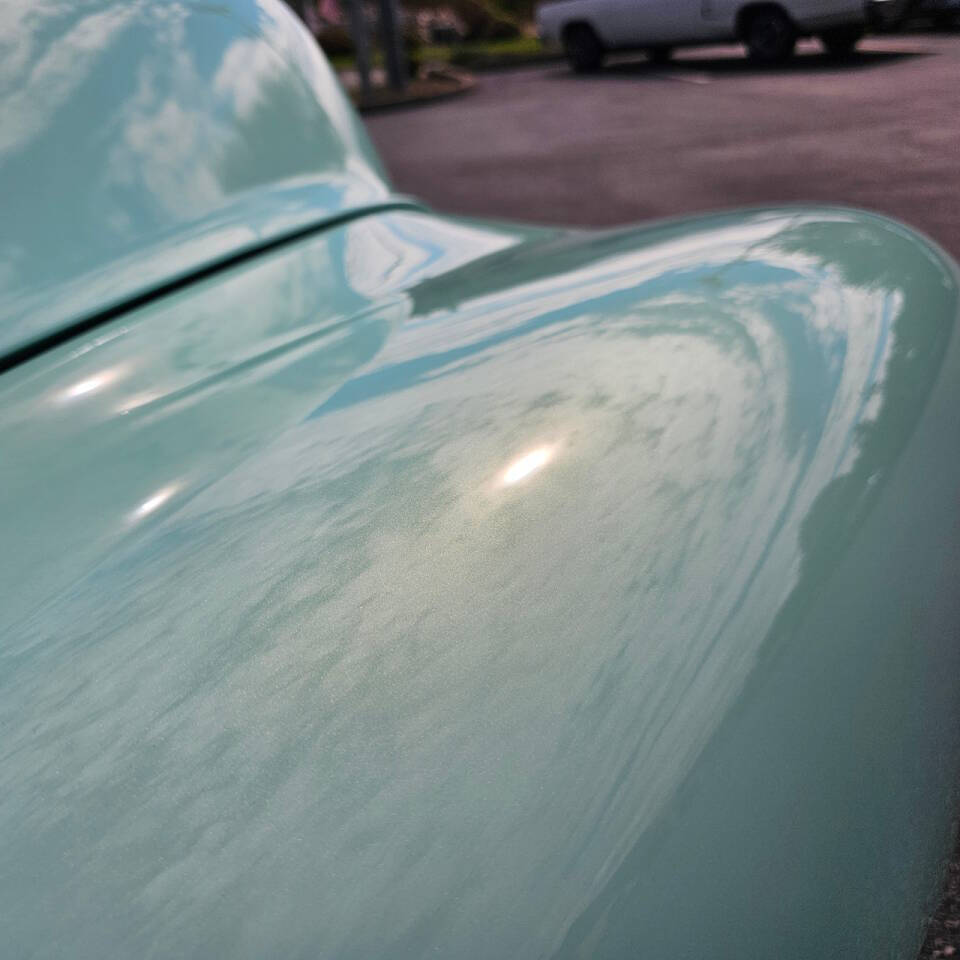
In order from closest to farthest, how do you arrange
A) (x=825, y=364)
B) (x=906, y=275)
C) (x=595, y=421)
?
(x=595, y=421), (x=825, y=364), (x=906, y=275)

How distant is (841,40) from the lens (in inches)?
84.0

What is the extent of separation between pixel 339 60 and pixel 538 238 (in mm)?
16933

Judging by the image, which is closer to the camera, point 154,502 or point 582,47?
point 154,502

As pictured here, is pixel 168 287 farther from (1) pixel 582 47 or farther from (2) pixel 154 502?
(1) pixel 582 47

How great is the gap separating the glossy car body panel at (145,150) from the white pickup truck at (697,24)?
1050mm

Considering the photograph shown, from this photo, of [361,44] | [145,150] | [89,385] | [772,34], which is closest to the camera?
[89,385]

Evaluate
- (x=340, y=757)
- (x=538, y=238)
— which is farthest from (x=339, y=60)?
(x=340, y=757)

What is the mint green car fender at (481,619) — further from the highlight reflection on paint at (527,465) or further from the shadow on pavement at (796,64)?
the shadow on pavement at (796,64)

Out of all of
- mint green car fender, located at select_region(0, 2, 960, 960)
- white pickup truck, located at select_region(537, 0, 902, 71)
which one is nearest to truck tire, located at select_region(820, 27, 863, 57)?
white pickup truck, located at select_region(537, 0, 902, 71)

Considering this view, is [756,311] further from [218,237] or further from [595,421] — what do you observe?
[218,237]

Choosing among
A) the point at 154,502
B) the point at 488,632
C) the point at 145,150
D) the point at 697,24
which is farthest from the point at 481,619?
the point at 697,24

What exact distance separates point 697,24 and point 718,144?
255 centimetres

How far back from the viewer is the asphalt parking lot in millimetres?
1549

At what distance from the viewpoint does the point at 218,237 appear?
3.80 ft
